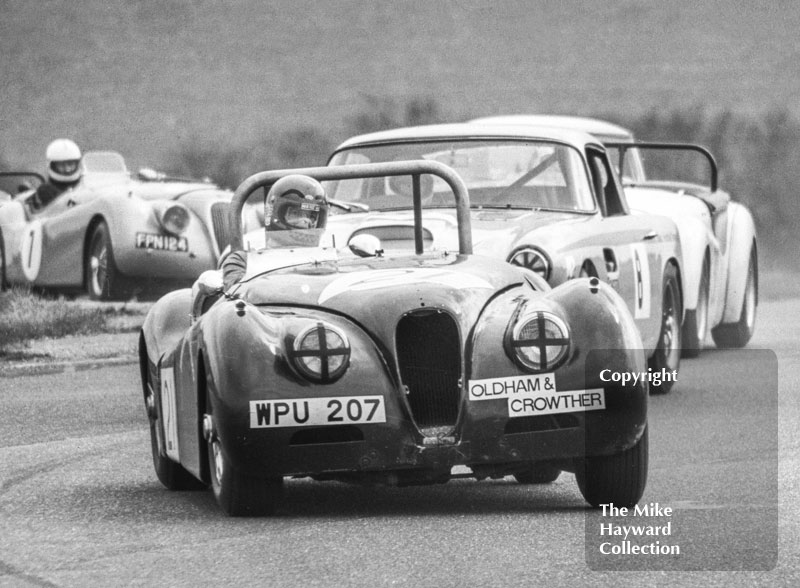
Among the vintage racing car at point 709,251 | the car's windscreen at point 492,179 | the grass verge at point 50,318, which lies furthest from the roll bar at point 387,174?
the grass verge at point 50,318

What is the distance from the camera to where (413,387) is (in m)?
6.63

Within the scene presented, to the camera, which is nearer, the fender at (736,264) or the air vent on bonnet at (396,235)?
the air vent on bonnet at (396,235)

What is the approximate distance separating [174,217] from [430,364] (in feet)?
37.7

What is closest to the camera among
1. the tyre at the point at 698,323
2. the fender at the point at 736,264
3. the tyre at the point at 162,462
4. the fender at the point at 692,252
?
the tyre at the point at 162,462

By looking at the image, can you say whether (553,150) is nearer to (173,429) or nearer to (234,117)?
(173,429)

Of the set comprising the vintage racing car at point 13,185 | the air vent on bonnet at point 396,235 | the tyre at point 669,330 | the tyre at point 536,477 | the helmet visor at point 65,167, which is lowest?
the vintage racing car at point 13,185

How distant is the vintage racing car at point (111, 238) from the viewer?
695 inches

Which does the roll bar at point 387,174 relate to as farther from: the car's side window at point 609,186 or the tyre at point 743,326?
the tyre at point 743,326

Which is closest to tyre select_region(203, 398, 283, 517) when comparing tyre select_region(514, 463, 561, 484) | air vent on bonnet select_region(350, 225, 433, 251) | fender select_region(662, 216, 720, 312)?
tyre select_region(514, 463, 561, 484)

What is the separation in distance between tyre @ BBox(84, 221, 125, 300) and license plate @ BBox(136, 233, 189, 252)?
27 cm

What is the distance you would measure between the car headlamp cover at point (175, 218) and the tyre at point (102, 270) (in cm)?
53

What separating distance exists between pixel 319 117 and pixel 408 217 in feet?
157

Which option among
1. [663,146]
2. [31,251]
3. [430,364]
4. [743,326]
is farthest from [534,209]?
[31,251]

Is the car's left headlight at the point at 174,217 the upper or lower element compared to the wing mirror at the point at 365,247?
lower
